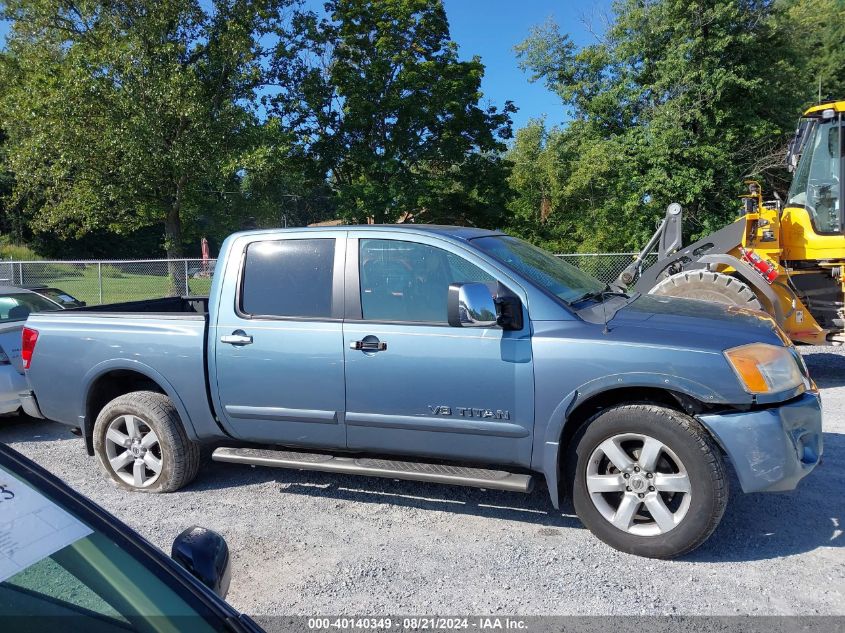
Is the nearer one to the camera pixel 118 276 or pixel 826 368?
pixel 826 368

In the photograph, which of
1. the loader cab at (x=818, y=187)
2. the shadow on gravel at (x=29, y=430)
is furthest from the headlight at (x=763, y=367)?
the shadow on gravel at (x=29, y=430)

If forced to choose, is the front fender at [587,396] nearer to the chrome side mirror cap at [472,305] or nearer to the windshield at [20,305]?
the chrome side mirror cap at [472,305]

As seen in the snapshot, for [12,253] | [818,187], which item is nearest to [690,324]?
[818,187]

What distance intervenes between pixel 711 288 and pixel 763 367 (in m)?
4.52

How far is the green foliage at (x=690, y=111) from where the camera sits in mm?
19125

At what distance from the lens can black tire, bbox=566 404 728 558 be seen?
339cm

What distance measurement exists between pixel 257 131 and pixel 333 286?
56.1 feet

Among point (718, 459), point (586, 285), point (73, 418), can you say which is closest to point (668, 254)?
point (586, 285)

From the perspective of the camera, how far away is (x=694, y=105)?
19.4 metres

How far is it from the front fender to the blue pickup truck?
10 millimetres

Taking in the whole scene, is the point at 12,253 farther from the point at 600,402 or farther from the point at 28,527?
the point at 28,527

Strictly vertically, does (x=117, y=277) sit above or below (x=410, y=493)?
above

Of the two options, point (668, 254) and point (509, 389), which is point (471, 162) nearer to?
point (668, 254)

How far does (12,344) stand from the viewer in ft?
20.8
